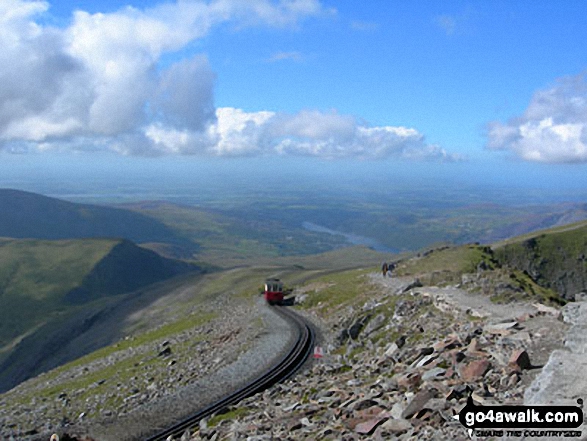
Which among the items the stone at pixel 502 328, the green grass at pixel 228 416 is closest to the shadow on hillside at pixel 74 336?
the green grass at pixel 228 416

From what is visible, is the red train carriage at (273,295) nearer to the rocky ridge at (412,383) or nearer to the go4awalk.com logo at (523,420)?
the rocky ridge at (412,383)

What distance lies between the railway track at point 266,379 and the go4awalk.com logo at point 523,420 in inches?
768

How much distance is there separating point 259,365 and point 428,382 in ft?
78.5

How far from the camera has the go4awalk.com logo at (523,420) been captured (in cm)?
1277

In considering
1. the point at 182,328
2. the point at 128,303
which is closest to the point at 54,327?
the point at 128,303

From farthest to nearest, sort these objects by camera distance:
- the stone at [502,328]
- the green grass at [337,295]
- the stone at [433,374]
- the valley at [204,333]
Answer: the green grass at [337,295] < the valley at [204,333] < the stone at [502,328] < the stone at [433,374]

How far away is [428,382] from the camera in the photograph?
20438mm

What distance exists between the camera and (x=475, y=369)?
20516mm

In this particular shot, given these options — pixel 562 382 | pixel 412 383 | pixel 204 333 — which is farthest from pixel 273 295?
pixel 562 382

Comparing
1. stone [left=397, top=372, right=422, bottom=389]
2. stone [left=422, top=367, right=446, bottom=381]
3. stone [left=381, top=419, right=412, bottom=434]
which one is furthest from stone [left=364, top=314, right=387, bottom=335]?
stone [left=381, top=419, right=412, bottom=434]

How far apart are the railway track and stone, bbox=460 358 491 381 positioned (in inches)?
663

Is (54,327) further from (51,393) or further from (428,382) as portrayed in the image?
(428,382)

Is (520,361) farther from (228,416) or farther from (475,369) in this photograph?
(228,416)

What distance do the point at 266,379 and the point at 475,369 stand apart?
20.6 meters
